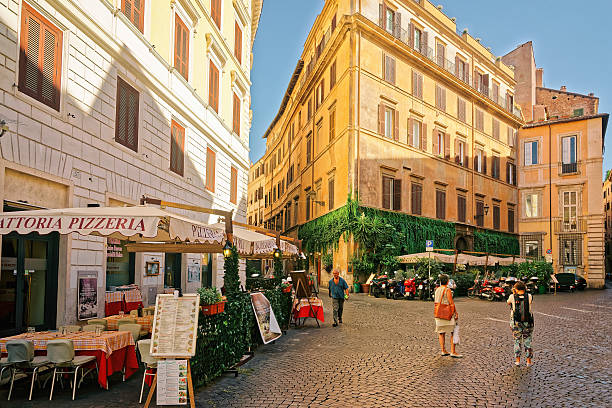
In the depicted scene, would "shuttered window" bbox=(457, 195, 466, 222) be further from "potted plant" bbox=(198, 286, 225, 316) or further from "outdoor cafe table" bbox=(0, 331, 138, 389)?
"outdoor cafe table" bbox=(0, 331, 138, 389)

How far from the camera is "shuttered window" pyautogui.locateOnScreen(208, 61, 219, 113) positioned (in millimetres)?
19125

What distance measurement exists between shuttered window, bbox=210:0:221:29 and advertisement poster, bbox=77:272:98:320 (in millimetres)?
11866

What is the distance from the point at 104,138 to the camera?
11.8 m

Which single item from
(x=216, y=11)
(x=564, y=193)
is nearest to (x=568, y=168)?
(x=564, y=193)

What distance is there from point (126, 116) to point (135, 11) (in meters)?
2.84

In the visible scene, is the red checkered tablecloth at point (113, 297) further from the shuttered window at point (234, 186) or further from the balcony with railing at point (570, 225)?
the balcony with railing at point (570, 225)

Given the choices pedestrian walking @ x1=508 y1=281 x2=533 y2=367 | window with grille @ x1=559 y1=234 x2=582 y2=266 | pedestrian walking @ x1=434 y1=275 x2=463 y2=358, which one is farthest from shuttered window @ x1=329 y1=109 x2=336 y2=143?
pedestrian walking @ x1=508 y1=281 x2=533 y2=367

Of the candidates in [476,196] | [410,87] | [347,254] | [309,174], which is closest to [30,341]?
[347,254]

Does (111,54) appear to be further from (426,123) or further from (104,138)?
(426,123)

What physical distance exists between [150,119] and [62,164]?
4385 millimetres

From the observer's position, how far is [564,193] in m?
39.3

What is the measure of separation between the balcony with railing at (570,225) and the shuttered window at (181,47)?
32885 millimetres

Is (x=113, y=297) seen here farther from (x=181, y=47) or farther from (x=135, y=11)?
(x=181, y=47)

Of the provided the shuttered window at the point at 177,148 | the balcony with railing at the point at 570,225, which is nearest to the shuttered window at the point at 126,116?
the shuttered window at the point at 177,148
